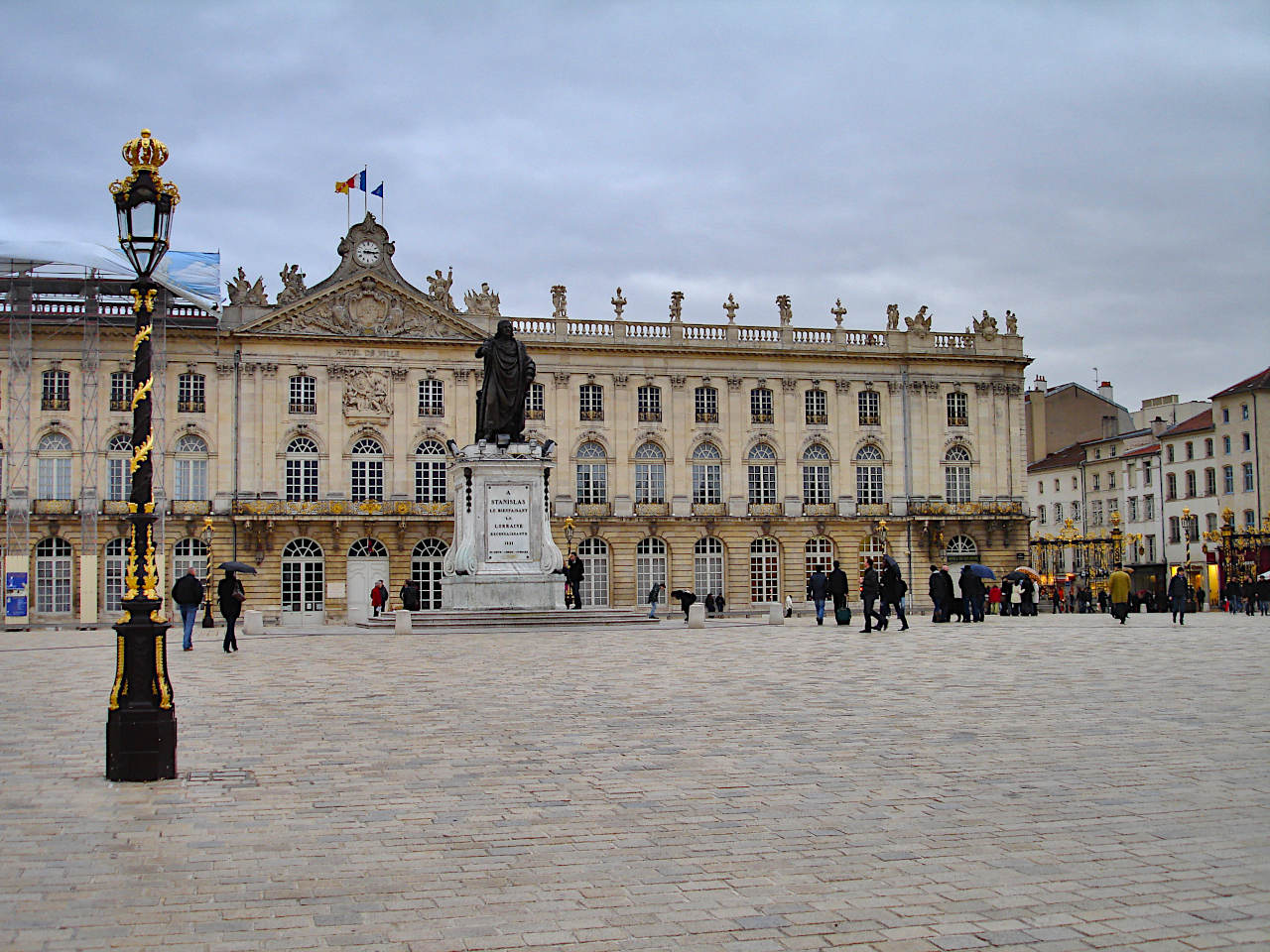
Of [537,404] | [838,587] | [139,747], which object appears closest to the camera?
[139,747]

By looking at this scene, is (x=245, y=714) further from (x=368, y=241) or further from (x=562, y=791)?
(x=368, y=241)

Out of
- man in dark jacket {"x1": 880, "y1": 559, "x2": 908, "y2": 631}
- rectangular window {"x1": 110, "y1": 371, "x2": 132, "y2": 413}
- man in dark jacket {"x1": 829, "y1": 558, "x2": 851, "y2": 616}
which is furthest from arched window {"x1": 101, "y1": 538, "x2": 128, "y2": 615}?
man in dark jacket {"x1": 880, "y1": 559, "x2": 908, "y2": 631}

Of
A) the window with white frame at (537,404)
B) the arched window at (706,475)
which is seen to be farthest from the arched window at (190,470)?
the arched window at (706,475)

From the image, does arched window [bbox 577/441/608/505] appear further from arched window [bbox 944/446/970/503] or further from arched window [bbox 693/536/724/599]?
arched window [bbox 944/446/970/503]

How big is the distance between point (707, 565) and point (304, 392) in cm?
1729

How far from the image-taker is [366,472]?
49.6 m

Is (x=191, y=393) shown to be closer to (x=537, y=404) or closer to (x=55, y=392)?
(x=55, y=392)

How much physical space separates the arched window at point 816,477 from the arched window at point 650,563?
664cm

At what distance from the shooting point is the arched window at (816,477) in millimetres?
53719

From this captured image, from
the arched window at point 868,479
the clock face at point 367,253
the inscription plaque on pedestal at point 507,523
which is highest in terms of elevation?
the clock face at point 367,253

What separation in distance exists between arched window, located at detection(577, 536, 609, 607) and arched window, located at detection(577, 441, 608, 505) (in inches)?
65.3

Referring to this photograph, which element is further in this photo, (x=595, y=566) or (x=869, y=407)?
(x=869, y=407)

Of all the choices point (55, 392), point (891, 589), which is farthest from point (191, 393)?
point (891, 589)

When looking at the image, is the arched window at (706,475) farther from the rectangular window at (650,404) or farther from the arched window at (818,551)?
the arched window at (818,551)
